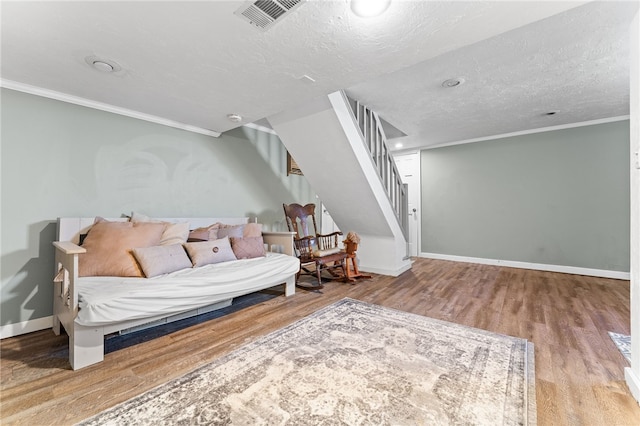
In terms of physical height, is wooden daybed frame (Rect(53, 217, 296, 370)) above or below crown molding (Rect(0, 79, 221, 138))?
below

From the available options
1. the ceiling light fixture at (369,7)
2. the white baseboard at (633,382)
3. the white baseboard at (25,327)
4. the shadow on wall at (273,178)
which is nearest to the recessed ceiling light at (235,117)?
the shadow on wall at (273,178)

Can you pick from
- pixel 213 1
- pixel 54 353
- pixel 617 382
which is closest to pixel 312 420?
pixel 617 382

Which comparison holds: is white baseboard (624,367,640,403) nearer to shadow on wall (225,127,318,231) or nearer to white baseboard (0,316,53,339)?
shadow on wall (225,127,318,231)

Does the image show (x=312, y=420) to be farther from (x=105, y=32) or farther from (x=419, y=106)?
(x=419, y=106)

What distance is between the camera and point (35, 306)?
2189mm

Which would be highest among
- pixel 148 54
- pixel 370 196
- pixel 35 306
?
pixel 148 54

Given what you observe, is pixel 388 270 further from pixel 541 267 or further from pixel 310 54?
pixel 310 54

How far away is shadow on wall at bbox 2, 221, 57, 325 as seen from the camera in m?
2.09

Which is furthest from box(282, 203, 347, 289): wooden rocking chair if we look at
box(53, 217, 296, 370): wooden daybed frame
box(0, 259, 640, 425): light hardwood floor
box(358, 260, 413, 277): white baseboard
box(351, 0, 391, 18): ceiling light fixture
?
box(351, 0, 391, 18): ceiling light fixture

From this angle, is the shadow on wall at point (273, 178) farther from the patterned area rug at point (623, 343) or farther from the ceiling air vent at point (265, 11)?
the patterned area rug at point (623, 343)

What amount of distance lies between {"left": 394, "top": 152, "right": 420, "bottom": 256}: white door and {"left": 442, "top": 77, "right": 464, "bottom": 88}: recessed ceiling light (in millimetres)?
2821

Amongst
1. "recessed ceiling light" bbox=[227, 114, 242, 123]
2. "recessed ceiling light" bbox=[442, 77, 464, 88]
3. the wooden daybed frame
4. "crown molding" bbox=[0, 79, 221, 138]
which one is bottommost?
the wooden daybed frame

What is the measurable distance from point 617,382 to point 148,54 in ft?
11.3

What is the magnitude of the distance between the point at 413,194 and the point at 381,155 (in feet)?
7.06
